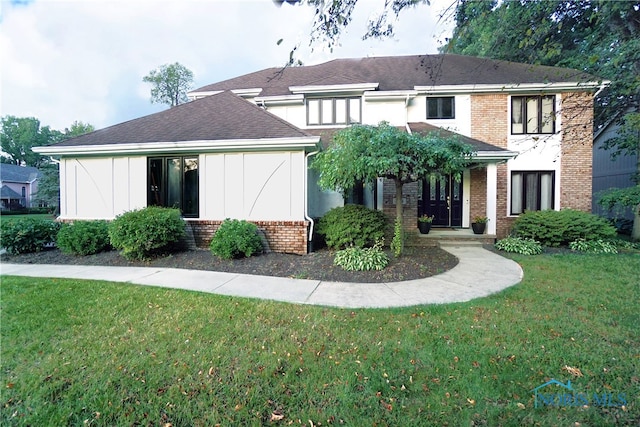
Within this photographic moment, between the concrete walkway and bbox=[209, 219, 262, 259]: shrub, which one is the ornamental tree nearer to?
the concrete walkway

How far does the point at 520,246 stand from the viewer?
861 cm

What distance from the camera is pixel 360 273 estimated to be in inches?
241

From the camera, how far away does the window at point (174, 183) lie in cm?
843

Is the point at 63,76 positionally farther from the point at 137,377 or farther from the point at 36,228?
the point at 137,377

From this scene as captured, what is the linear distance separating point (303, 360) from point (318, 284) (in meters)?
2.66

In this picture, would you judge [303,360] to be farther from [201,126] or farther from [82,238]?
[201,126]

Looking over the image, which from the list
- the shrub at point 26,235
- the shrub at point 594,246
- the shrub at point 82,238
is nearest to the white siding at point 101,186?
the shrub at point 26,235

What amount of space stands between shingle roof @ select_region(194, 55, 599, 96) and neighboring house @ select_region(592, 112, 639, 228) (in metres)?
6.50

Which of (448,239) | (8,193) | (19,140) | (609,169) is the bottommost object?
(448,239)

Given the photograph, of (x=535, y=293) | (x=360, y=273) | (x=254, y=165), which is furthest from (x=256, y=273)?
(x=535, y=293)

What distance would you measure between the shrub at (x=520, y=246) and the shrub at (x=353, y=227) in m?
3.95

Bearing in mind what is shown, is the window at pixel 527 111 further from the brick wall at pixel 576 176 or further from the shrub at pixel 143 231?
the shrub at pixel 143 231

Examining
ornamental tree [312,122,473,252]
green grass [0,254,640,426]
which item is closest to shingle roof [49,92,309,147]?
ornamental tree [312,122,473,252]

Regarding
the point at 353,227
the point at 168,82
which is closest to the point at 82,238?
the point at 353,227
